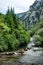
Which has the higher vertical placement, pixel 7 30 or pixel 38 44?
pixel 7 30

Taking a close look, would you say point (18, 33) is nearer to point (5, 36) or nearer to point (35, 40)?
point (35, 40)

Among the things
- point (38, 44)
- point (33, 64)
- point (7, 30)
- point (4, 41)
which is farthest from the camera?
point (38, 44)

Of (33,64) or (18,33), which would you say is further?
(18,33)

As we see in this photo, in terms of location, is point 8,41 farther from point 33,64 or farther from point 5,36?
point 33,64

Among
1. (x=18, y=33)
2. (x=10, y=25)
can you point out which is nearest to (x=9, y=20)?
(x=10, y=25)

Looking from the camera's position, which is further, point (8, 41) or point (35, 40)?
point (35, 40)

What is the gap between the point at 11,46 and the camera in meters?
85.2

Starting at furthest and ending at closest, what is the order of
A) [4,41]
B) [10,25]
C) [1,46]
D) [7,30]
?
1. [10,25]
2. [7,30]
3. [4,41]
4. [1,46]

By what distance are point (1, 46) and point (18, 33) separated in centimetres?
3824

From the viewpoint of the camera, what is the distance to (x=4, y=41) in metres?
80.8

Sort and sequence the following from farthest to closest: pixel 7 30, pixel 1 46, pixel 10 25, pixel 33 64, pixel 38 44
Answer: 1. pixel 38 44
2. pixel 10 25
3. pixel 7 30
4. pixel 1 46
5. pixel 33 64

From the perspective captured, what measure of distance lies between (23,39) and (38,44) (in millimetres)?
8743

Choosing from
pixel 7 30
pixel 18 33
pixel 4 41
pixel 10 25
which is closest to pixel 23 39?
pixel 18 33

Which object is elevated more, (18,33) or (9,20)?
(9,20)
